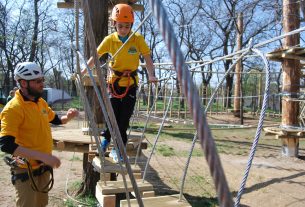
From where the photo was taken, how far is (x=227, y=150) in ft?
26.9

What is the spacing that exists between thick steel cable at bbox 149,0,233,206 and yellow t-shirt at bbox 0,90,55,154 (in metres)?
1.72

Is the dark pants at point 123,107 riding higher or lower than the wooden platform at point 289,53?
lower

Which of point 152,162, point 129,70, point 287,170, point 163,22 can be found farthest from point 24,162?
point 287,170

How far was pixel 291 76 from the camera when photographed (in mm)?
7297

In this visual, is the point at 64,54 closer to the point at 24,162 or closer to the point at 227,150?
the point at 227,150

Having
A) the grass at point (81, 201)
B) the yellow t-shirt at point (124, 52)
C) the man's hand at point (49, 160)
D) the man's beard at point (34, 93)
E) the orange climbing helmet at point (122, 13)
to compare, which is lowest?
the grass at point (81, 201)

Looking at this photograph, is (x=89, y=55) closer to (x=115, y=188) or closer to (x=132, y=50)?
(x=132, y=50)

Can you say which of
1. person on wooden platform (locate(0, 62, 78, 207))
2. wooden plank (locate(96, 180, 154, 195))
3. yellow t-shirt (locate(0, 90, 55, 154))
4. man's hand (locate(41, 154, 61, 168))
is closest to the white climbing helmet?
person on wooden platform (locate(0, 62, 78, 207))

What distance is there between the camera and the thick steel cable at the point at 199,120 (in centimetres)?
67

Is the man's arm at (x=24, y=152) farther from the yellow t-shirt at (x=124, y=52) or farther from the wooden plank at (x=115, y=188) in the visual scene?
the yellow t-shirt at (x=124, y=52)

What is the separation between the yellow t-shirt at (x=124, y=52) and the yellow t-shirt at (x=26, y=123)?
78 centimetres

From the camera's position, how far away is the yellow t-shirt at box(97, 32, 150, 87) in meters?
3.05

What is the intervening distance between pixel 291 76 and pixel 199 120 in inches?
283

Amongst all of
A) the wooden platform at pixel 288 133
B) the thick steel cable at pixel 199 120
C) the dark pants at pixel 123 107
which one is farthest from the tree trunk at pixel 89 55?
the wooden platform at pixel 288 133
